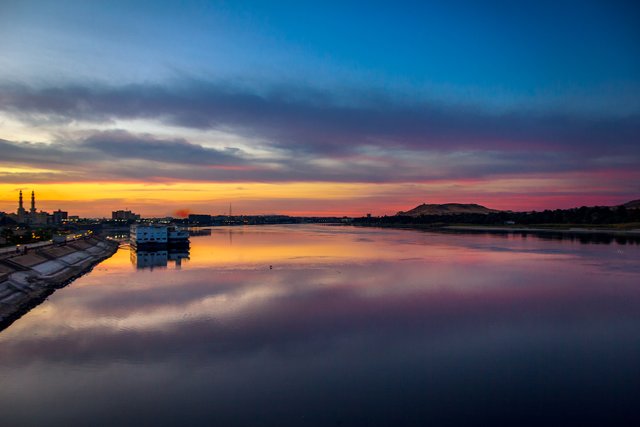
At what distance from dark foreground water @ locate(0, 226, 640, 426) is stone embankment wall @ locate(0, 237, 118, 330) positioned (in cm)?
91

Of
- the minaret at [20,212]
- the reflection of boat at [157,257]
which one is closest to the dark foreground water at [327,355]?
the reflection of boat at [157,257]

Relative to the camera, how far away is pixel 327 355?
36.6ft

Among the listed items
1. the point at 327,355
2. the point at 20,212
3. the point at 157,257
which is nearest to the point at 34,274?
the point at 157,257

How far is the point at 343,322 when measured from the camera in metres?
14.6

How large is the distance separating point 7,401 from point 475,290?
1848 centimetres

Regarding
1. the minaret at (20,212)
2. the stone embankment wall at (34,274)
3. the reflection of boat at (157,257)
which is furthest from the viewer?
the minaret at (20,212)

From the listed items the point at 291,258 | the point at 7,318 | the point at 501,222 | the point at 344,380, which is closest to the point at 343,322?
the point at 344,380

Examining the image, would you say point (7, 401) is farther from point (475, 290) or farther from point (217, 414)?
point (475, 290)

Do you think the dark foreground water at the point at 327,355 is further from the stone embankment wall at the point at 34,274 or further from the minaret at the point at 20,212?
the minaret at the point at 20,212

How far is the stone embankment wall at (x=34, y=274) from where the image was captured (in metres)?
16.2

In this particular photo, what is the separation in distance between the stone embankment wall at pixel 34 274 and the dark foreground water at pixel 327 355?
0.91 meters

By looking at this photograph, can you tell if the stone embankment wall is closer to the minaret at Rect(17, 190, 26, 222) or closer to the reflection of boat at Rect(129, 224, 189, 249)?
the reflection of boat at Rect(129, 224, 189, 249)

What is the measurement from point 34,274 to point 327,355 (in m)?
18.4

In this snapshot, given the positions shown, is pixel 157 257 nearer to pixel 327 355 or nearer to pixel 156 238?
pixel 156 238
